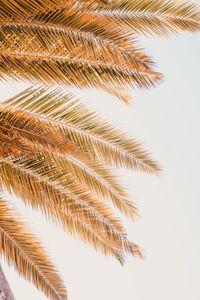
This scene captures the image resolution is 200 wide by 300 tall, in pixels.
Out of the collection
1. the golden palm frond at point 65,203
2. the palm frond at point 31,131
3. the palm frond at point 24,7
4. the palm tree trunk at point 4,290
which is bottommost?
the palm tree trunk at point 4,290

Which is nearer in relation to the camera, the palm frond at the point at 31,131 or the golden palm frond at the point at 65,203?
the palm frond at the point at 31,131

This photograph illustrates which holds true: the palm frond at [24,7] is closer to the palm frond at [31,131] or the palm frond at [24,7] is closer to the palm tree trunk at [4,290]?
the palm frond at [31,131]

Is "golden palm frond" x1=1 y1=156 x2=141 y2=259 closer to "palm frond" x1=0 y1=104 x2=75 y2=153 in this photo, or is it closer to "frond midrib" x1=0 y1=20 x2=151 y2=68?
"palm frond" x1=0 y1=104 x2=75 y2=153

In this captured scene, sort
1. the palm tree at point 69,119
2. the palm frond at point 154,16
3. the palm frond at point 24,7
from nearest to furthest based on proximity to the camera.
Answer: the palm frond at point 24,7 < the palm tree at point 69,119 < the palm frond at point 154,16

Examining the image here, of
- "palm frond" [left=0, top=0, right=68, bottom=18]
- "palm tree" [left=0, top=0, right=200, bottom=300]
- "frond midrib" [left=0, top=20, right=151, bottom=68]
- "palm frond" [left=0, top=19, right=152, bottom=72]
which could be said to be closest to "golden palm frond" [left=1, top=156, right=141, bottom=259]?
"palm tree" [left=0, top=0, right=200, bottom=300]

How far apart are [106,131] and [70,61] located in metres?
1.27

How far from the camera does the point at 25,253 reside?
20.0ft

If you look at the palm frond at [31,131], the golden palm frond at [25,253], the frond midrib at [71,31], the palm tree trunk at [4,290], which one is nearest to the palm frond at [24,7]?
the frond midrib at [71,31]

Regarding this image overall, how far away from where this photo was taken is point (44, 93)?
583 centimetres

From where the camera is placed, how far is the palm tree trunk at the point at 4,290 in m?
4.28

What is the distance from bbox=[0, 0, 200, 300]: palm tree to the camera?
5.32 metres

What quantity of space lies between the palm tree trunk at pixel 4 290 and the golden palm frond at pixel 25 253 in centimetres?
147

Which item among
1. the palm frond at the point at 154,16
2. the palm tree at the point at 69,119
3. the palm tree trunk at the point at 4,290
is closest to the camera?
the palm tree trunk at the point at 4,290

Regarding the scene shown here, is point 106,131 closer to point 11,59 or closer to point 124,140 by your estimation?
point 124,140
